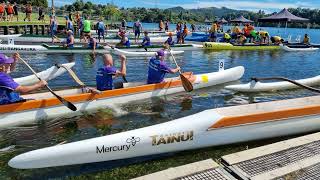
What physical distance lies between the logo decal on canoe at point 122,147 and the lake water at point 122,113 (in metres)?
0.50

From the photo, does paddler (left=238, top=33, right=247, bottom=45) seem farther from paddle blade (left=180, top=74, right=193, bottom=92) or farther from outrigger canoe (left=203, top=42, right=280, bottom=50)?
paddle blade (left=180, top=74, right=193, bottom=92)

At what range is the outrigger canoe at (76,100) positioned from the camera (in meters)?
9.28

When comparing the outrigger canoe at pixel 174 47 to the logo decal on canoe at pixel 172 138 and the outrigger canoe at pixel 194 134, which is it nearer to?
the outrigger canoe at pixel 194 134

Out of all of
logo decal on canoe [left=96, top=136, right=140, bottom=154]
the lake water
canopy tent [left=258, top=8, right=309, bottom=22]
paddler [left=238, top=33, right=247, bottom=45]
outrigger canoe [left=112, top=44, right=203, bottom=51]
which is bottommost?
the lake water

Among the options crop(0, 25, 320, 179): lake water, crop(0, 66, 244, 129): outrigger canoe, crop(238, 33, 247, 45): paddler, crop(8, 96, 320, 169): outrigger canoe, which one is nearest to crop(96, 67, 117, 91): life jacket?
crop(0, 66, 244, 129): outrigger canoe

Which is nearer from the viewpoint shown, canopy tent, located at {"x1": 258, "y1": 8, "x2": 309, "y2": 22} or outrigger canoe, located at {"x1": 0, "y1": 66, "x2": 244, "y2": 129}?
outrigger canoe, located at {"x1": 0, "y1": 66, "x2": 244, "y2": 129}

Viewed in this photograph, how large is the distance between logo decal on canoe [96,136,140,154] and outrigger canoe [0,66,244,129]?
3.59m

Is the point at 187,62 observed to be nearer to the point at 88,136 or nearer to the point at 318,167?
the point at 88,136

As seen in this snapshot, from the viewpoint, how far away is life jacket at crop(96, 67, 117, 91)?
10812 millimetres

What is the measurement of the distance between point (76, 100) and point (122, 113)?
4.76ft

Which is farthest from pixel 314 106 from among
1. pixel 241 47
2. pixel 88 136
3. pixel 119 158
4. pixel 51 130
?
pixel 241 47

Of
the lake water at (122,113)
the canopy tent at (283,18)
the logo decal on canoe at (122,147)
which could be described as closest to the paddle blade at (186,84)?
the lake water at (122,113)


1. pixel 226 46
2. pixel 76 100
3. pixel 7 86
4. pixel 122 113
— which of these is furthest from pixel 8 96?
pixel 226 46

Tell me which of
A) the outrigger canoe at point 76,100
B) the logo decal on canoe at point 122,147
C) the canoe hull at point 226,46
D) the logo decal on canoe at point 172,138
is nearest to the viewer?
the logo decal on canoe at point 122,147
